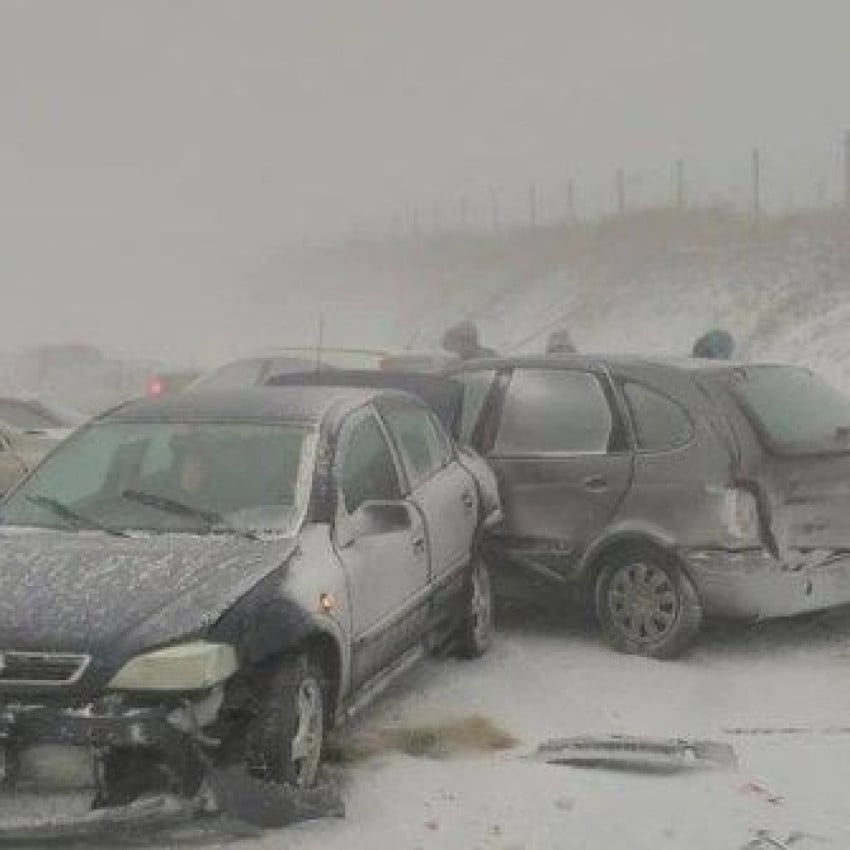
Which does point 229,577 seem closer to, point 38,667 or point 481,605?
point 38,667

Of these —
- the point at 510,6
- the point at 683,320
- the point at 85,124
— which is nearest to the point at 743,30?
the point at 510,6

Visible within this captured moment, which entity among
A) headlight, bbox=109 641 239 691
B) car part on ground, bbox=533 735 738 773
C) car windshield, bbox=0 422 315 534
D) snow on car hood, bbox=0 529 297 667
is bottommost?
car part on ground, bbox=533 735 738 773

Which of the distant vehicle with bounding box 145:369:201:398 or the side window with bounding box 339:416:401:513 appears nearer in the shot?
the side window with bounding box 339:416:401:513

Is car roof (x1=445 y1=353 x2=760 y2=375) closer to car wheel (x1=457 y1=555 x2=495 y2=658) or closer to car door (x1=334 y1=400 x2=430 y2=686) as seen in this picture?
car wheel (x1=457 y1=555 x2=495 y2=658)

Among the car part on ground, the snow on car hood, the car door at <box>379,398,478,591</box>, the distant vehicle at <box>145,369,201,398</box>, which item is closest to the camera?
the snow on car hood

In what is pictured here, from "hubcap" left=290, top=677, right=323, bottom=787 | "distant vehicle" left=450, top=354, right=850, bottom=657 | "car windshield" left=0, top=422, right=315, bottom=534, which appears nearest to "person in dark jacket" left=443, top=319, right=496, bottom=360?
"distant vehicle" left=450, top=354, right=850, bottom=657

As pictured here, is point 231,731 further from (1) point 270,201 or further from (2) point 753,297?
(1) point 270,201

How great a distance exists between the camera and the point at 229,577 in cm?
585

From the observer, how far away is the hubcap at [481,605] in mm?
8188

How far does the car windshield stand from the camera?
21.5 ft

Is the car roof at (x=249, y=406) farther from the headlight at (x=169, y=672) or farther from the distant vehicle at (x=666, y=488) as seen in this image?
the headlight at (x=169, y=672)

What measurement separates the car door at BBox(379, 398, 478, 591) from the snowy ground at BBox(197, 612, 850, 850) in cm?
64

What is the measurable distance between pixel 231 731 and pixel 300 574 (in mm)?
666


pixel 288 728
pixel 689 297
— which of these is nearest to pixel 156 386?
pixel 288 728
